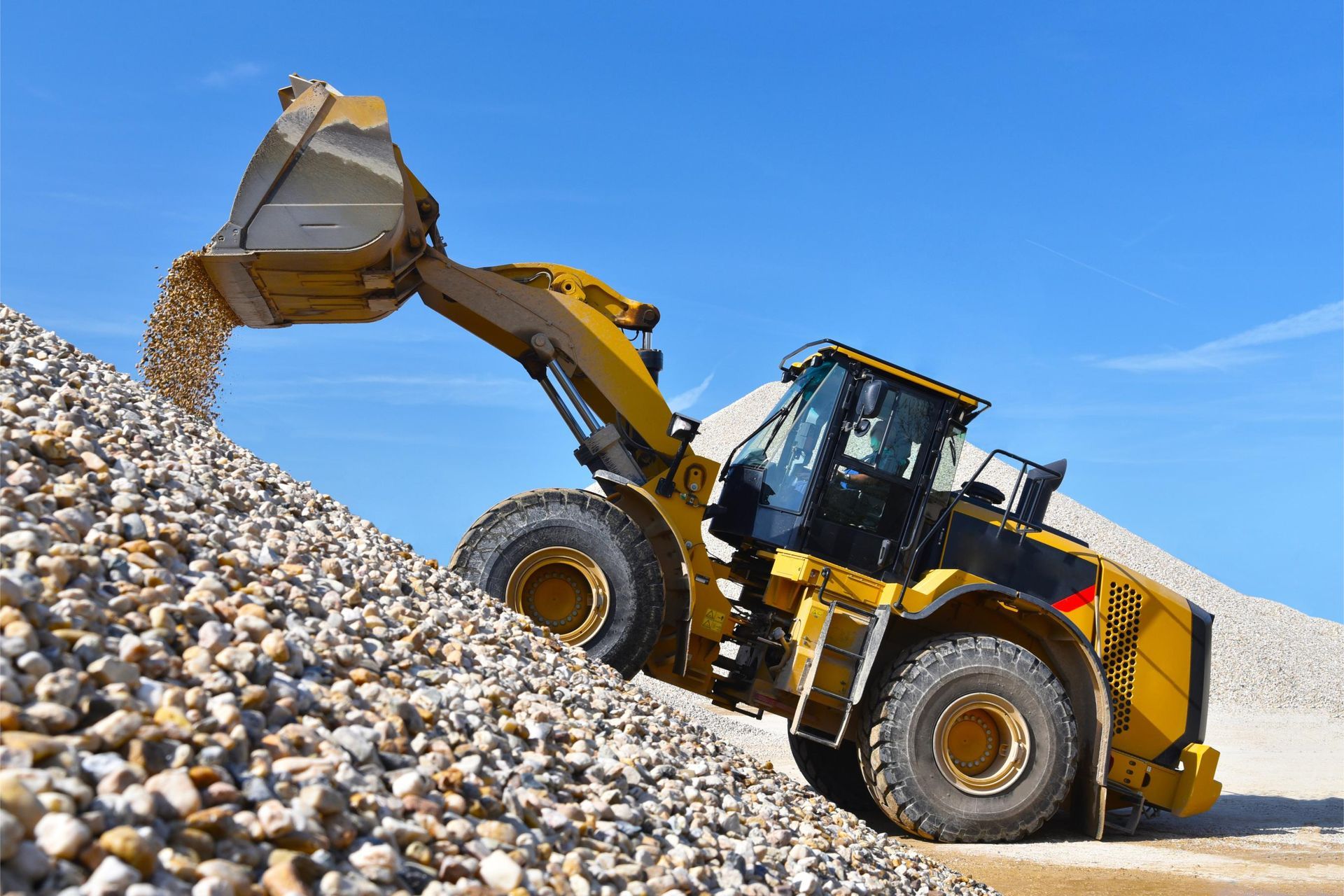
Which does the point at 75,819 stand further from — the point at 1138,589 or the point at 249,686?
the point at 1138,589

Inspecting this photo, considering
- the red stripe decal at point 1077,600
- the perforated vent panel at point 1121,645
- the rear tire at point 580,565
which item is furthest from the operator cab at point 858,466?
the perforated vent panel at point 1121,645

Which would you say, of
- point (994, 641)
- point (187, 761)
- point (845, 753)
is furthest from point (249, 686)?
point (845, 753)

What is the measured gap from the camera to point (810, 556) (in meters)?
7.36

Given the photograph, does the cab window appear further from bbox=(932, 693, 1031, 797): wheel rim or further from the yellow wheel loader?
bbox=(932, 693, 1031, 797): wheel rim

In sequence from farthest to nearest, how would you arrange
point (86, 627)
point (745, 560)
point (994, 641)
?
1. point (745, 560)
2. point (994, 641)
3. point (86, 627)

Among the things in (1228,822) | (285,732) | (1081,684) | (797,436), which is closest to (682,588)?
(797,436)

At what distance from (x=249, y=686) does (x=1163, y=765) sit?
6.98 meters

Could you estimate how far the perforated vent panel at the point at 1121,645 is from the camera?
8062 mm

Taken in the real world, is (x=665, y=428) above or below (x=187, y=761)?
above

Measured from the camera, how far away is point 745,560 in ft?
26.1

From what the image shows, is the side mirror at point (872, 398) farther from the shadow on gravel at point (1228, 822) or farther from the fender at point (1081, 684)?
the shadow on gravel at point (1228, 822)

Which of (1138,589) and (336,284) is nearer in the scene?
(336,284)

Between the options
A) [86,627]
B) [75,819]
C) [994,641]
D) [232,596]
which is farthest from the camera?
[994,641]

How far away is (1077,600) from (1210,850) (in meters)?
1.82
